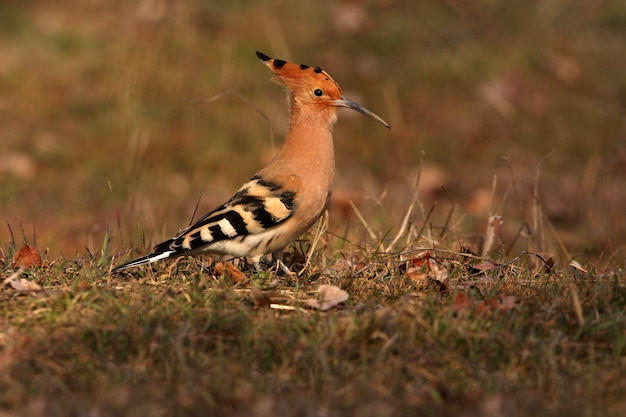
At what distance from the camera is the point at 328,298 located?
154 inches

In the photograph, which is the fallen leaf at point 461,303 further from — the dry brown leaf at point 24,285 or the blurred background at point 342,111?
the blurred background at point 342,111

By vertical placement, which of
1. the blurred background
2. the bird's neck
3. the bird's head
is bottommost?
the blurred background

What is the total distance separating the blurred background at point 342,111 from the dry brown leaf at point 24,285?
300cm

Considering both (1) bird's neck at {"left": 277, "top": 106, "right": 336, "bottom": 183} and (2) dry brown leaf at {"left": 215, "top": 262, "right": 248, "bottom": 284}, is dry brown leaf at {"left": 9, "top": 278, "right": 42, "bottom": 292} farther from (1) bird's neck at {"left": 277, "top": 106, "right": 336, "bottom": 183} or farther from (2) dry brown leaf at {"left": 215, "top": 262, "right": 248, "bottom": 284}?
(1) bird's neck at {"left": 277, "top": 106, "right": 336, "bottom": 183}

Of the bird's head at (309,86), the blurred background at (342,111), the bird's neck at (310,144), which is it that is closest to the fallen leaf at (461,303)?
the bird's neck at (310,144)

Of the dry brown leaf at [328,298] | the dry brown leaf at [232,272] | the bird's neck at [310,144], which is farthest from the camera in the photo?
the bird's neck at [310,144]

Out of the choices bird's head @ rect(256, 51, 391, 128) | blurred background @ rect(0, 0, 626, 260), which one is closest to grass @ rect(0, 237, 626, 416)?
bird's head @ rect(256, 51, 391, 128)

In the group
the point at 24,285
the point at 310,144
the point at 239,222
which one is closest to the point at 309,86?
the point at 310,144

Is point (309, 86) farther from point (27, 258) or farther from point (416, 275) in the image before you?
point (27, 258)

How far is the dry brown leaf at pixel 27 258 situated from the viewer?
14.4ft

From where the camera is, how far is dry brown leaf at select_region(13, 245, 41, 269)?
440 centimetres

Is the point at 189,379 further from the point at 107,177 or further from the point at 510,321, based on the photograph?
the point at 107,177

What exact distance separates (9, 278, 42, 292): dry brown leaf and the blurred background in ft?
9.85

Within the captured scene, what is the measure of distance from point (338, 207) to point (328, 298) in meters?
3.84
